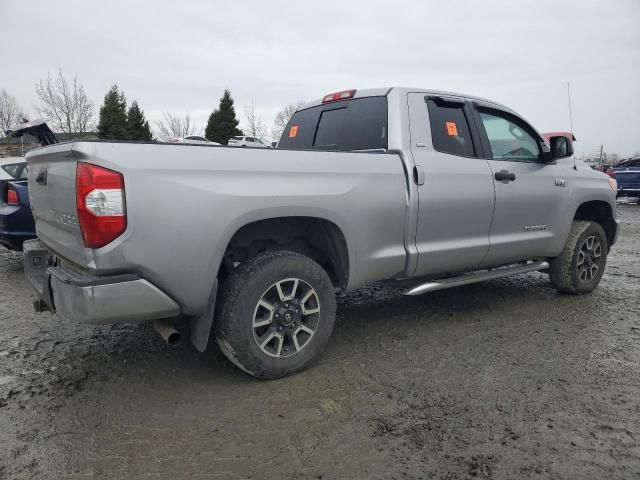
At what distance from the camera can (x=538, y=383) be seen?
121 inches

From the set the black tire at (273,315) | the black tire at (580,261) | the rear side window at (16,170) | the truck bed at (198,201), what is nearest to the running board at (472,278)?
the black tire at (580,261)

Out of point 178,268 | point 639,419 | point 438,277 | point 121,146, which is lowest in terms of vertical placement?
point 639,419

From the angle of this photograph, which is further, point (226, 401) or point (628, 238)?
point (628, 238)

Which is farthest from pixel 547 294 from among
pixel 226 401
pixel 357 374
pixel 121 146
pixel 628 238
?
pixel 628 238

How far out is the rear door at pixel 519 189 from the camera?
4176 millimetres

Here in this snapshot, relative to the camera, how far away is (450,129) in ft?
13.1

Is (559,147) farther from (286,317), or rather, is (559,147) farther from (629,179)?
(629,179)

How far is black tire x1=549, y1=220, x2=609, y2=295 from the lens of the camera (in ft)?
16.1

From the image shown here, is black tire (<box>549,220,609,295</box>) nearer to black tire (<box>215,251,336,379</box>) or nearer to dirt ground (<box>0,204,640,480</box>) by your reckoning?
dirt ground (<box>0,204,640,480</box>)

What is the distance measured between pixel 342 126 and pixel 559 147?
2.13 m

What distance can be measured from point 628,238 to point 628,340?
6790mm

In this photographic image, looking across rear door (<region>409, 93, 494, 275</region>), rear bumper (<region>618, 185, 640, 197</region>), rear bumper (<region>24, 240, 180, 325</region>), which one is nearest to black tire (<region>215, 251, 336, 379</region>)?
rear bumper (<region>24, 240, 180, 325</region>)

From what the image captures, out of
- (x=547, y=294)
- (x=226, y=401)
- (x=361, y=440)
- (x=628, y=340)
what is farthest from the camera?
(x=547, y=294)

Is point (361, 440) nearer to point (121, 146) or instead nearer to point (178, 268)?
point (178, 268)
